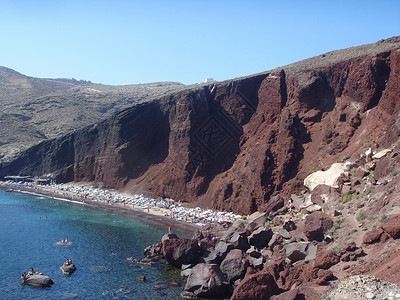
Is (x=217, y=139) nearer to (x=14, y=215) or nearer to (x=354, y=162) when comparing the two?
(x=354, y=162)

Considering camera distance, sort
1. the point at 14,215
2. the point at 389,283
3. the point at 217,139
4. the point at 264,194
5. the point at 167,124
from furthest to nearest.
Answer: the point at 167,124
the point at 217,139
the point at 14,215
the point at 264,194
the point at 389,283

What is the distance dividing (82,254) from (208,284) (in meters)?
15.6

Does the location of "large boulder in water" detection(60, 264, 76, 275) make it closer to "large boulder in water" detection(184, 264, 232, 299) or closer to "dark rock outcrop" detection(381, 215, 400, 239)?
"large boulder in water" detection(184, 264, 232, 299)

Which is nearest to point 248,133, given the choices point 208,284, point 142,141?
point 142,141

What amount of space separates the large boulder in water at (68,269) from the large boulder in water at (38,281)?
2175mm

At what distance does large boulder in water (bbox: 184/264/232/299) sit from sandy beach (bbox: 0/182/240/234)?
65.9 ft

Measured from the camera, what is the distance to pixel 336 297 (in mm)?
17438

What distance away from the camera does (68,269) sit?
3045 centimetres

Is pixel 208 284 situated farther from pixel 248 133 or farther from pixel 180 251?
pixel 248 133

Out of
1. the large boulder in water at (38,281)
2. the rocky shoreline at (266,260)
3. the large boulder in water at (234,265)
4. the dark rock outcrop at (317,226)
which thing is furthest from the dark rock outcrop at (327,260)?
the large boulder in water at (38,281)

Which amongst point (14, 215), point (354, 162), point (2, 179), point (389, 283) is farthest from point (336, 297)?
point (2, 179)

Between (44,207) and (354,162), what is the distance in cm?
5102

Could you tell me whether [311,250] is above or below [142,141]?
below

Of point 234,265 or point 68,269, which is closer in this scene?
point 234,265
